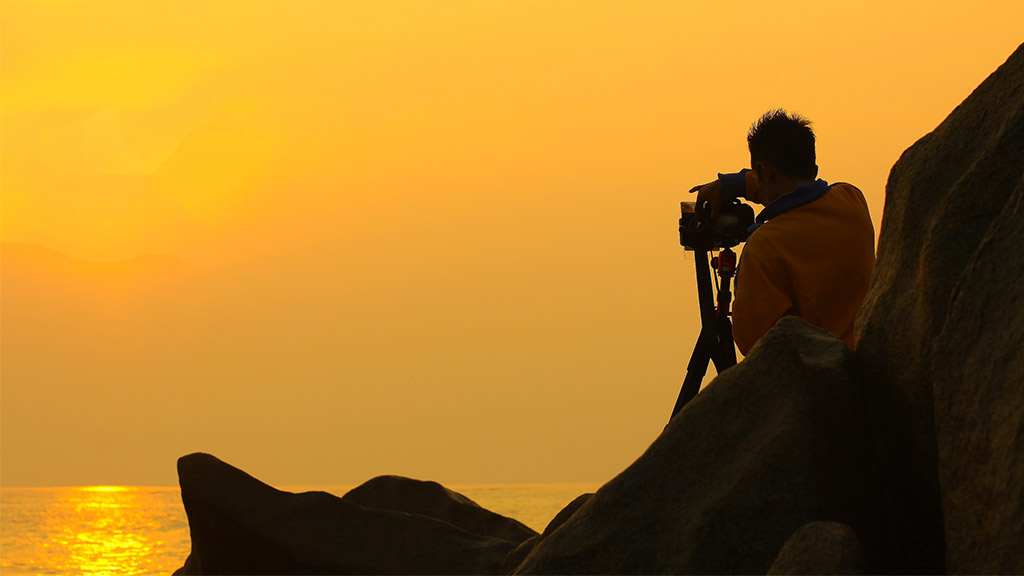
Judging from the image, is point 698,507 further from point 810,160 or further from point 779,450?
point 810,160

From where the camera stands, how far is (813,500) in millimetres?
3232

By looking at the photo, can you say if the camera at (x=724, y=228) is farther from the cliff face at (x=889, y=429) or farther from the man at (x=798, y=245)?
the cliff face at (x=889, y=429)

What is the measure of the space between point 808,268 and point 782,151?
0.54 m

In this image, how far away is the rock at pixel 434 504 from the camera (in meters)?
8.38

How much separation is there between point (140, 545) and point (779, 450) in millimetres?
14839

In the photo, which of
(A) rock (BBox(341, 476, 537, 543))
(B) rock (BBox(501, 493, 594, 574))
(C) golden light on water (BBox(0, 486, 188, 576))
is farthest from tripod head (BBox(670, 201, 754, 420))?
(C) golden light on water (BBox(0, 486, 188, 576))

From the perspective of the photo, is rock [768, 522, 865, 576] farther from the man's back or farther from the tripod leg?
the tripod leg

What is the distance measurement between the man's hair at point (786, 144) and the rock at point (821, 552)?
196cm

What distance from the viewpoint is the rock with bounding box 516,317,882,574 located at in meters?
3.23

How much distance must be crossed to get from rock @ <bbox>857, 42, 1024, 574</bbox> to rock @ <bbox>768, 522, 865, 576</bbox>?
15.2 inches

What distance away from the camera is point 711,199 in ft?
16.6

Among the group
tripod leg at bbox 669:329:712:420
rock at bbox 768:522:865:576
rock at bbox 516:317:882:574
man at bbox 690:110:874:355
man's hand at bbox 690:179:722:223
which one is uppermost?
man's hand at bbox 690:179:722:223

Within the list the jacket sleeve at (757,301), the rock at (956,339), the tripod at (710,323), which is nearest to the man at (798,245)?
the jacket sleeve at (757,301)

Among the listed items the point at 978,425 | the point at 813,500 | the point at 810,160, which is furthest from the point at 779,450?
the point at 810,160
